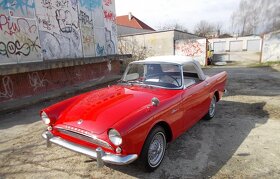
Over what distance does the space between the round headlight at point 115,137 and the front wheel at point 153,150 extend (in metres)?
0.46

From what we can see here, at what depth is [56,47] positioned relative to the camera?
31.4ft

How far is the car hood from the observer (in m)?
3.17

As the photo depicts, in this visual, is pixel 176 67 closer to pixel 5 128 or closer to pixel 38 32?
pixel 5 128

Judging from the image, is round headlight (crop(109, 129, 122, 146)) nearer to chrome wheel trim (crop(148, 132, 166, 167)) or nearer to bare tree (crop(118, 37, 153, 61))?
chrome wheel trim (crop(148, 132, 166, 167))

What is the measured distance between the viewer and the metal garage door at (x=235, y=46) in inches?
1326

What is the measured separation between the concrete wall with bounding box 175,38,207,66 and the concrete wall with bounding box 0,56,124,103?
33.5ft

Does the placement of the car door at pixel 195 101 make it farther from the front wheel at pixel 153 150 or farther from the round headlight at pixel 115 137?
the round headlight at pixel 115 137

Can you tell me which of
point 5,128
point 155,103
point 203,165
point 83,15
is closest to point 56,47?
point 83,15

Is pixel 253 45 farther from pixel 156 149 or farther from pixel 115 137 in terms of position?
pixel 115 137

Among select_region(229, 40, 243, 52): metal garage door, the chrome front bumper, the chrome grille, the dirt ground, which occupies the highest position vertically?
select_region(229, 40, 243, 52): metal garage door

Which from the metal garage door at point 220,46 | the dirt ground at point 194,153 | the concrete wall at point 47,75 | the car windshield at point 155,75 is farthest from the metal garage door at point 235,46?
the car windshield at point 155,75

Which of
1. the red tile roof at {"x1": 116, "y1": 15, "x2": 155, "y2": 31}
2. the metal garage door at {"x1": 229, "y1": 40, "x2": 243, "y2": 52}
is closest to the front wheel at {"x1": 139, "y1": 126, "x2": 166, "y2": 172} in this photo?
the metal garage door at {"x1": 229, "y1": 40, "x2": 243, "y2": 52}

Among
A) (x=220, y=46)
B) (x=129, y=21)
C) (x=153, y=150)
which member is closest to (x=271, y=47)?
(x=220, y=46)

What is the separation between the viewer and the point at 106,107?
3.52 m
